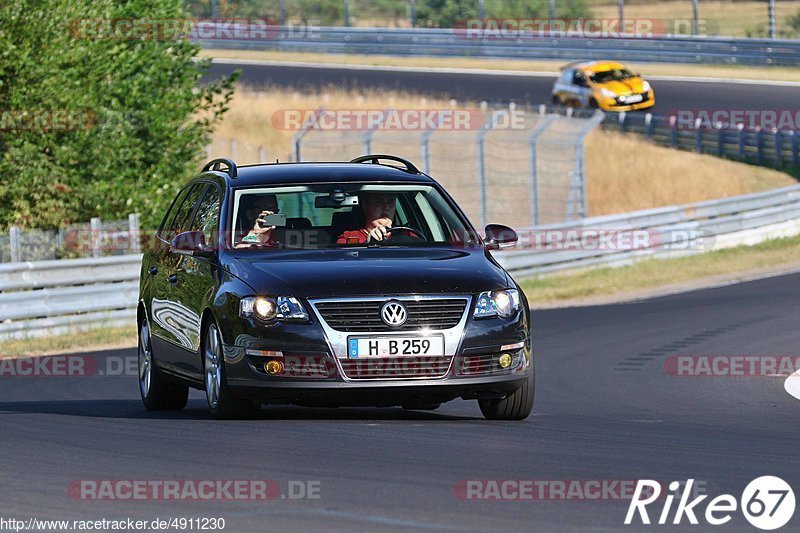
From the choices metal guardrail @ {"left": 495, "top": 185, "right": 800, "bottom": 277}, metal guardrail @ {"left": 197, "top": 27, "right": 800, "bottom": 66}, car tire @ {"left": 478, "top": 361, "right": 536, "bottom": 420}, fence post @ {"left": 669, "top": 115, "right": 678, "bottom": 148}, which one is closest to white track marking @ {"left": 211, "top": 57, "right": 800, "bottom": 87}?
metal guardrail @ {"left": 197, "top": 27, "right": 800, "bottom": 66}

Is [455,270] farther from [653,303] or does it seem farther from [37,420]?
[653,303]

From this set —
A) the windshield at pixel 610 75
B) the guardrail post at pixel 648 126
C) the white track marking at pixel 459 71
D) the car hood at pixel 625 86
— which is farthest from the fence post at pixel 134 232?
the white track marking at pixel 459 71

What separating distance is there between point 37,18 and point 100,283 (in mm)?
4588

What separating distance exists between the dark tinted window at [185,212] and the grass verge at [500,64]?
42.2 m

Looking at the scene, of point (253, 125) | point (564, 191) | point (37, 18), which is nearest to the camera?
point (37, 18)

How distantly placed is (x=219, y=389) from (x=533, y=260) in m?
18.0

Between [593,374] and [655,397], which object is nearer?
[655,397]

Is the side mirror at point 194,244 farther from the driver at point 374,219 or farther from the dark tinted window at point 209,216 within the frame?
the driver at point 374,219

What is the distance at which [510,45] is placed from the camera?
190ft

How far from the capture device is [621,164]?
42656mm

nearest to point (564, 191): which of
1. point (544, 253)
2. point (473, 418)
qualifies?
point (544, 253)

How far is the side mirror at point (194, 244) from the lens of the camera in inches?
412

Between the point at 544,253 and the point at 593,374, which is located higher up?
the point at 593,374

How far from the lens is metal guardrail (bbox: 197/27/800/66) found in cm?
5256
